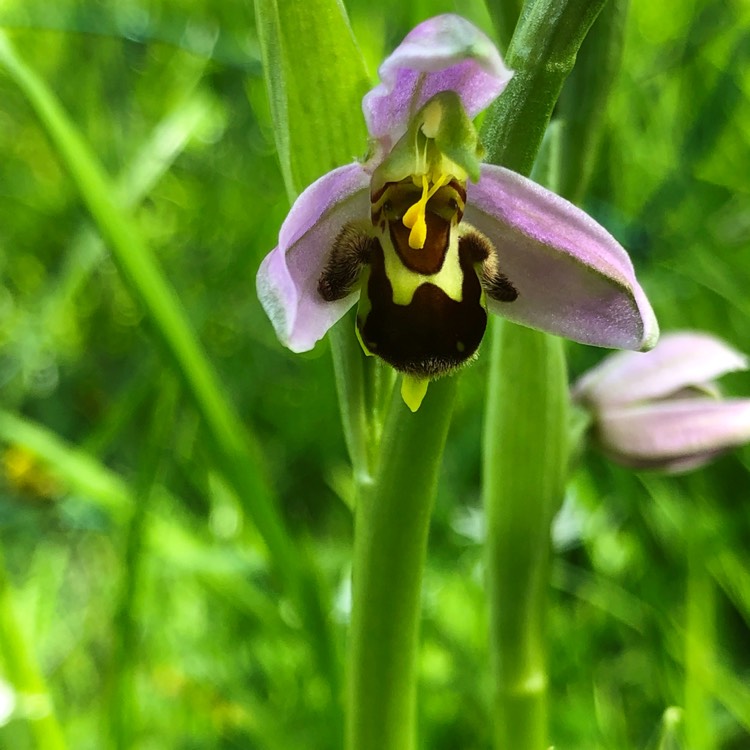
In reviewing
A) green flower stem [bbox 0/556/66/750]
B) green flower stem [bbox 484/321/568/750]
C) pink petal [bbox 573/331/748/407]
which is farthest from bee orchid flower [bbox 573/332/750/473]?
green flower stem [bbox 0/556/66/750]

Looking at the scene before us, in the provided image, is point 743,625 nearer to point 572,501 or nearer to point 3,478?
point 572,501

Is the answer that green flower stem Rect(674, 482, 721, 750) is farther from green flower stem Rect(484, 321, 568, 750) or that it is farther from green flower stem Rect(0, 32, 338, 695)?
green flower stem Rect(0, 32, 338, 695)

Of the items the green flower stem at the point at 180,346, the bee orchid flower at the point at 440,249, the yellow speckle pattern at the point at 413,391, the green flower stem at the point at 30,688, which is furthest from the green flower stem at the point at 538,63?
the green flower stem at the point at 30,688

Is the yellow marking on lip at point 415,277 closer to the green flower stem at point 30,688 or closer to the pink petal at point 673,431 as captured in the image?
the pink petal at point 673,431

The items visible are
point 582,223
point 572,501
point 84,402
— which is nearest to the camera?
point 582,223

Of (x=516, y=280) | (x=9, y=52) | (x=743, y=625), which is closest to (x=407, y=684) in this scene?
(x=516, y=280)

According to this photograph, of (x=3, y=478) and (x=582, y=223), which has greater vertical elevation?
(x=3, y=478)

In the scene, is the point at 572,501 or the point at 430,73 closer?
the point at 430,73
